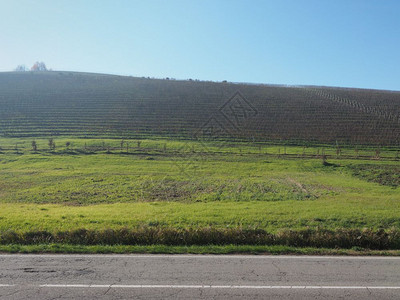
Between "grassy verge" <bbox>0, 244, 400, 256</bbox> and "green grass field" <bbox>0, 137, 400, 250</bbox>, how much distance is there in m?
1.06

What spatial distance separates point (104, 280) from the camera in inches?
268

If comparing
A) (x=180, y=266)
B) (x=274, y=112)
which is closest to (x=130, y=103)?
(x=274, y=112)

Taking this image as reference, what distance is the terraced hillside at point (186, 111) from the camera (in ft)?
149

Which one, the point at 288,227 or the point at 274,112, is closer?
the point at 288,227

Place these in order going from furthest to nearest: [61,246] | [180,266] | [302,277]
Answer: [61,246] → [180,266] → [302,277]

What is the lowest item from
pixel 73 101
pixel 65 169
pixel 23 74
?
pixel 65 169

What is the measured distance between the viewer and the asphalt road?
6281mm

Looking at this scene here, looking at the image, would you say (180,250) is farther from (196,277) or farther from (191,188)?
(191,188)

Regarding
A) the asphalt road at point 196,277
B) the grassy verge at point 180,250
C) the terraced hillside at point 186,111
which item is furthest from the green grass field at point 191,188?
the terraced hillside at point 186,111

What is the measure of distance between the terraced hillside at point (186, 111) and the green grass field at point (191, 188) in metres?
7.92

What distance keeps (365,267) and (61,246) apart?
7982 millimetres

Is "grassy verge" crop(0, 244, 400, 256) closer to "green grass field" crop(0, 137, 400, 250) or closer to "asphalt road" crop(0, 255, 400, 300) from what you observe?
"asphalt road" crop(0, 255, 400, 300)

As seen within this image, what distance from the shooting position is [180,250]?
8.58 metres

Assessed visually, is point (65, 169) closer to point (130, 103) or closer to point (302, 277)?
point (302, 277)
